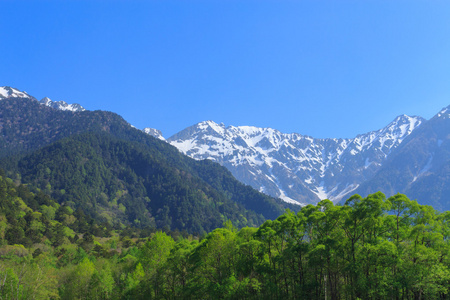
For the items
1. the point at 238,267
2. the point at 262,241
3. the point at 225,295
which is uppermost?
the point at 262,241

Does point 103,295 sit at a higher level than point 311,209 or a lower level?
lower

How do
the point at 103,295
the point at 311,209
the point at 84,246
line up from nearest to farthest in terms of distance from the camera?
the point at 311,209 < the point at 103,295 < the point at 84,246

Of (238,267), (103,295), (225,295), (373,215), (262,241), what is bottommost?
(103,295)

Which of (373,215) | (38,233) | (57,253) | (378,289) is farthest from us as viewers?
(38,233)

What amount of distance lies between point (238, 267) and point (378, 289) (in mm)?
22949

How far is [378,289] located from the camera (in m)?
46.9

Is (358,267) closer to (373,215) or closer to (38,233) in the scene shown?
(373,215)

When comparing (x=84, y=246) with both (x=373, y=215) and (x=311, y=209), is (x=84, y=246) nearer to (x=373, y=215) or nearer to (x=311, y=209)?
(x=311, y=209)

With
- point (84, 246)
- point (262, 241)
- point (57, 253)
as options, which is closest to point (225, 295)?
point (262, 241)

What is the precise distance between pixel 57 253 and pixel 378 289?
454 feet

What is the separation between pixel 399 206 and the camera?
5322cm

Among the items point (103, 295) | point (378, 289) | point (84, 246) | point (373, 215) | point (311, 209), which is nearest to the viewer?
point (378, 289)

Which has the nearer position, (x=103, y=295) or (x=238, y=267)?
(x=238, y=267)

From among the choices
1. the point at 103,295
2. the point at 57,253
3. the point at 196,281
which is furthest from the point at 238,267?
the point at 57,253
